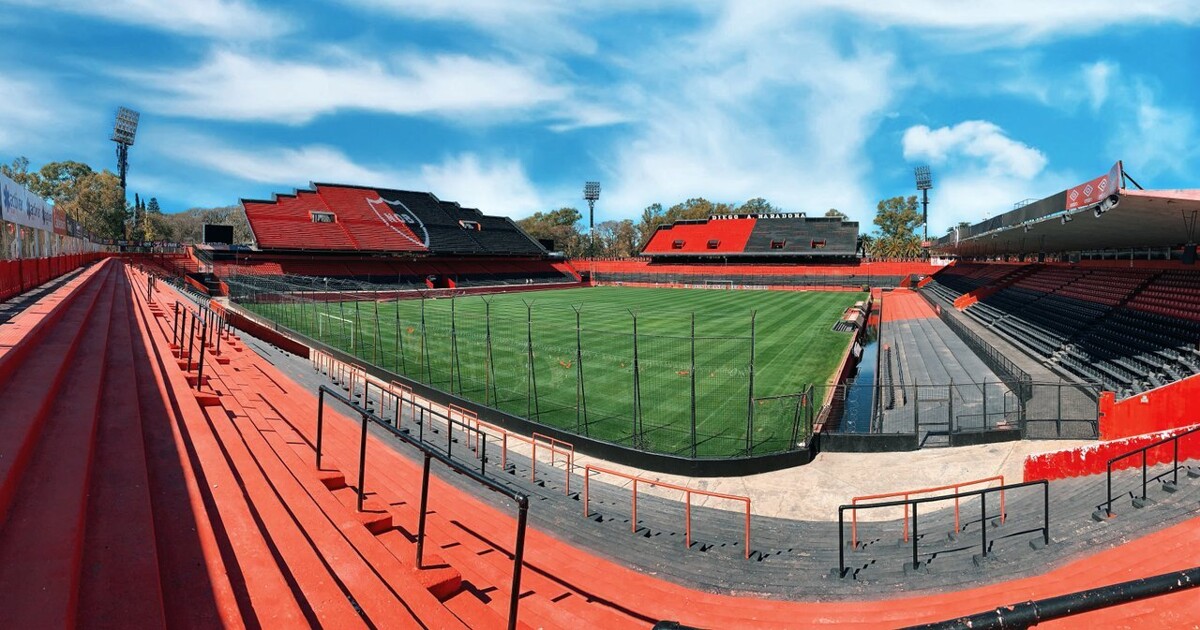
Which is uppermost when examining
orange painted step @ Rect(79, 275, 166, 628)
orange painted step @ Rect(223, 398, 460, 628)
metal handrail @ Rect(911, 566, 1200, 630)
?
metal handrail @ Rect(911, 566, 1200, 630)

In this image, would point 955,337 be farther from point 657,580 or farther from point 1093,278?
point 657,580

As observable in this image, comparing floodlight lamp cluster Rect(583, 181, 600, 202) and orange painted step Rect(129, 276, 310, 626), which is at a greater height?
floodlight lamp cluster Rect(583, 181, 600, 202)

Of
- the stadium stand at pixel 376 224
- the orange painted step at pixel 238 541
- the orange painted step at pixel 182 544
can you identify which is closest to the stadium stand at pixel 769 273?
the stadium stand at pixel 376 224

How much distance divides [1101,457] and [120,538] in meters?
14.8

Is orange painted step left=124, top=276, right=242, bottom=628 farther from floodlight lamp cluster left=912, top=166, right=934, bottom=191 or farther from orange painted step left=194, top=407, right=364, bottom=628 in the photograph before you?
floodlight lamp cluster left=912, top=166, right=934, bottom=191

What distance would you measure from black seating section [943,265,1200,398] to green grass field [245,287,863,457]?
7.49 metres

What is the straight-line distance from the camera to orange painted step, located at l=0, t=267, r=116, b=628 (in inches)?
102

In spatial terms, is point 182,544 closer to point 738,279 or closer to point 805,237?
point 738,279

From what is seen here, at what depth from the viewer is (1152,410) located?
12.1 metres

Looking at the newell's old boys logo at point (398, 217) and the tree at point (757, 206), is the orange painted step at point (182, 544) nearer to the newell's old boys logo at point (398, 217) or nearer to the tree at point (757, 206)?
the newell's old boys logo at point (398, 217)

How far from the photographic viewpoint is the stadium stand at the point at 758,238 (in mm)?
77812

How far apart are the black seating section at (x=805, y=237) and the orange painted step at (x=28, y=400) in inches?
3077

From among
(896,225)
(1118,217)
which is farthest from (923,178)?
(1118,217)

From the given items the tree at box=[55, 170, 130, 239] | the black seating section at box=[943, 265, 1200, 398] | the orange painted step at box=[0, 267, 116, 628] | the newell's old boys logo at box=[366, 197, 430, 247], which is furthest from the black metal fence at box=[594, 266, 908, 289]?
the orange painted step at box=[0, 267, 116, 628]
